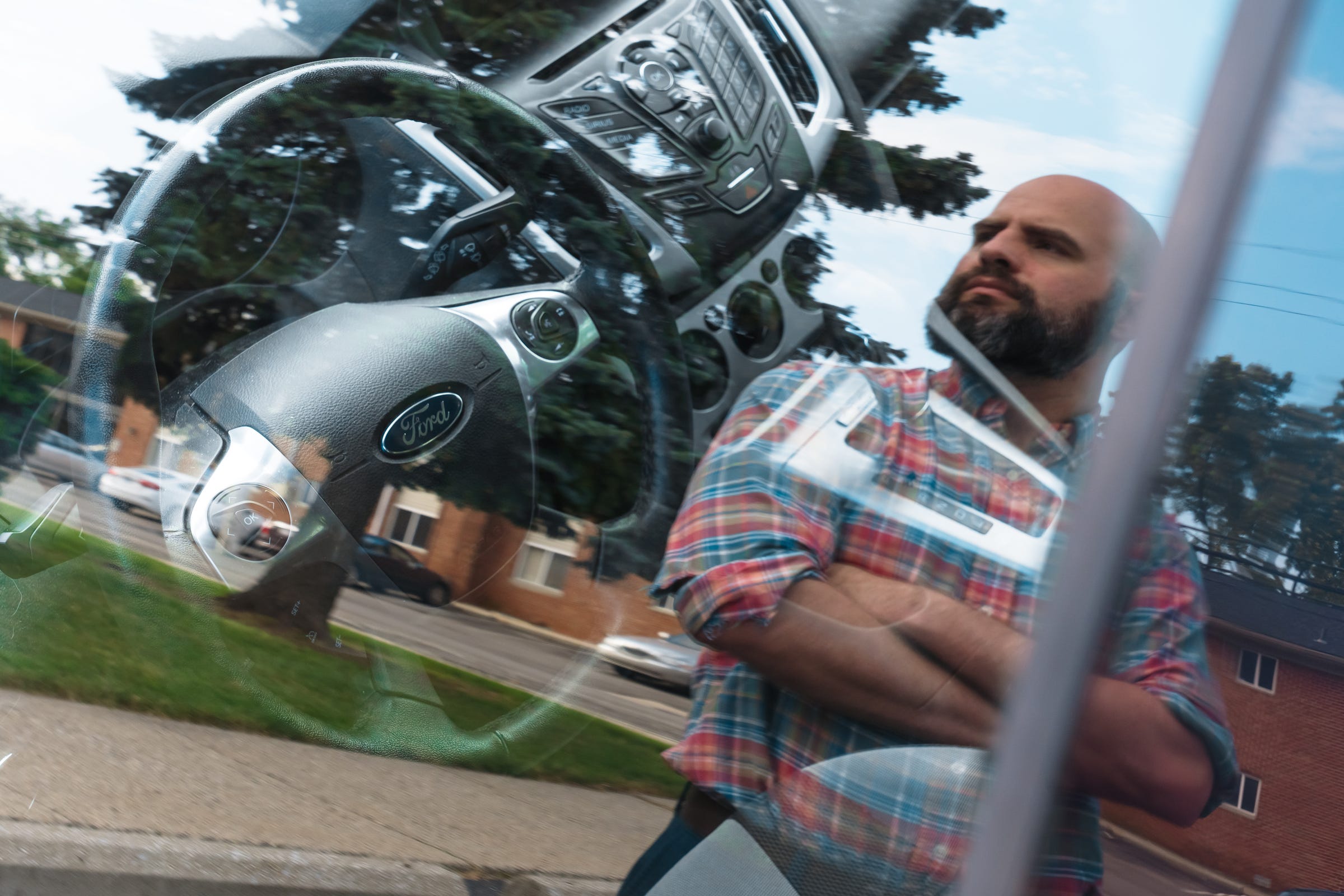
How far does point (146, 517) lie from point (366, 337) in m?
0.44

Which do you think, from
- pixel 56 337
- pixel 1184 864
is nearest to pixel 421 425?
pixel 56 337

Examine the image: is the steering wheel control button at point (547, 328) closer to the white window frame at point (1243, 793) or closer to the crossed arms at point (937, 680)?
the crossed arms at point (937, 680)

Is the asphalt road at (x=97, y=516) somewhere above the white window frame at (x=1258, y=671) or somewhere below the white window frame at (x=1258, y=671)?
below

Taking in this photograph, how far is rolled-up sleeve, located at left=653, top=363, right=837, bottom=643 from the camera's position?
109cm

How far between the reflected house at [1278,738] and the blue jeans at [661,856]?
44 cm

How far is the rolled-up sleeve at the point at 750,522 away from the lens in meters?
1.09

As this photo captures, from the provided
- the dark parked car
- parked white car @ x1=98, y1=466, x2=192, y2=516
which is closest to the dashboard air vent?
the dark parked car

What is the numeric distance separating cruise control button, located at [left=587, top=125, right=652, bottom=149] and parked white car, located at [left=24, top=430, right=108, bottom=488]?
3.10ft

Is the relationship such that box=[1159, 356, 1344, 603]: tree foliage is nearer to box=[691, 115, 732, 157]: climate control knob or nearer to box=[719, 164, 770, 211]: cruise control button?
box=[719, 164, 770, 211]: cruise control button

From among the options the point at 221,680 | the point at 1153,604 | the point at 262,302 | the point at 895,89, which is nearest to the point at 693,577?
the point at 1153,604

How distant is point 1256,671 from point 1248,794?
11cm

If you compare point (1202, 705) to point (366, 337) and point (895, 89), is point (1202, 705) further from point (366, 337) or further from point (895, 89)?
point (366, 337)

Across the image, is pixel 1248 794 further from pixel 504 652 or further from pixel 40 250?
pixel 40 250

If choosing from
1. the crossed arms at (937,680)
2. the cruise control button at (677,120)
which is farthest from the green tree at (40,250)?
the crossed arms at (937,680)
